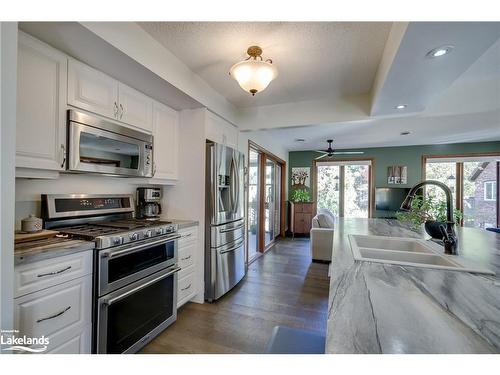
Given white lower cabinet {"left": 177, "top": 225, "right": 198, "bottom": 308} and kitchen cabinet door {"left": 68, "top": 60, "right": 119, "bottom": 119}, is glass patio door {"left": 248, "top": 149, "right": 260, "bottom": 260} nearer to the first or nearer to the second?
white lower cabinet {"left": 177, "top": 225, "right": 198, "bottom": 308}

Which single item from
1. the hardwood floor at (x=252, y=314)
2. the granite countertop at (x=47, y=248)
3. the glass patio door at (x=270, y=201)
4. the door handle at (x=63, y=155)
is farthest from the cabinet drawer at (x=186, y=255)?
the glass patio door at (x=270, y=201)

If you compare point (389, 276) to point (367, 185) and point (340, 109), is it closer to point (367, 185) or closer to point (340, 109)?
point (340, 109)

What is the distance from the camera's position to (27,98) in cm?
132

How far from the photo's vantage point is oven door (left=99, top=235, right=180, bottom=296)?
4.77 ft

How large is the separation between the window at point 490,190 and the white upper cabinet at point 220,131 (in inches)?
231

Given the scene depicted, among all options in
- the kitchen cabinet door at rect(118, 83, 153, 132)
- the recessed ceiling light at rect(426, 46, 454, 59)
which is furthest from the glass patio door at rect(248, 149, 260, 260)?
the recessed ceiling light at rect(426, 46, 454, 59)

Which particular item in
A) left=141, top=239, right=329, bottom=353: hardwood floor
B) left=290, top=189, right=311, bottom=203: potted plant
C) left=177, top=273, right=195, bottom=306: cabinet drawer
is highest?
left=290, top=189, right=311, bottom=203: potted plant

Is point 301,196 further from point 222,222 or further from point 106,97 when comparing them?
point 106,97

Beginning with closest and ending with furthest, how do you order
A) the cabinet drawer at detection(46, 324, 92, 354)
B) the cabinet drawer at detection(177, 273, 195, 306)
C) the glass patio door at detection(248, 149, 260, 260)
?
the cabinet drawer at detection(46, 324, 92, 354) < the cabinet drawer at detection(177, 273, 195, 306) < the glass patio door at detection(248, 149, 260, 260)

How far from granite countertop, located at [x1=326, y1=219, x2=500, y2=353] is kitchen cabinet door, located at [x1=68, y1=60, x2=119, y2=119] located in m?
1.94

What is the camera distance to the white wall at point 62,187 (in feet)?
5.08

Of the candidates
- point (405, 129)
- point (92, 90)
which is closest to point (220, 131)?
point (92, 90)

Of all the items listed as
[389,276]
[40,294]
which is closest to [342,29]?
[389,276]

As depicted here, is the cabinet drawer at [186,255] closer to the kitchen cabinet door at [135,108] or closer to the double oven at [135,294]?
the double oven at [135,294]
